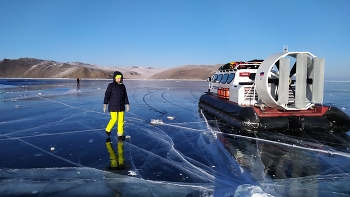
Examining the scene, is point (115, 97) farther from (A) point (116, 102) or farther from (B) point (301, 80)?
(B) point (301, 80)

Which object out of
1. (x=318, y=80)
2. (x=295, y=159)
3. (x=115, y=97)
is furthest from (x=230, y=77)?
(x=295, y=159)

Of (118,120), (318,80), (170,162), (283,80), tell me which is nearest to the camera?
(170,162)

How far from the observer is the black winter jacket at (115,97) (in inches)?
246

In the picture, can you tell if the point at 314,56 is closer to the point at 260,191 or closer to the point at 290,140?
the point at 290,140

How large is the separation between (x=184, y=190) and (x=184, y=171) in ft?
2.23

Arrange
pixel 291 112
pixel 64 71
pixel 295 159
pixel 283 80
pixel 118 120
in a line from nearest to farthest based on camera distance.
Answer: pixel 295 159 < pixel 118 120 < pixel 283 80 < pixel 291 112 < pixel 64 71

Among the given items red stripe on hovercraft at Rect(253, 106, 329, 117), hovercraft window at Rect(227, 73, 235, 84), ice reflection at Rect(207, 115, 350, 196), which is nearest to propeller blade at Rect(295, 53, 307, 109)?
red stripe on hovercraft at Rect(253, 106, 329, 117)

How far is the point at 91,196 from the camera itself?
323 cm

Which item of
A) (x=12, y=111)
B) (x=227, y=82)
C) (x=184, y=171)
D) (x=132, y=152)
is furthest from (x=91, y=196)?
(x=12, y=111)

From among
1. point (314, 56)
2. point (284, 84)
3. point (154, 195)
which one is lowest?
point (154, 195)

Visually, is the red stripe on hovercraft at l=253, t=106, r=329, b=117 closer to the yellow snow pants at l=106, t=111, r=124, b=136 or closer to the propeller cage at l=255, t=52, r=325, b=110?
the propeller cage at l=255, t=52, r=325, b=110

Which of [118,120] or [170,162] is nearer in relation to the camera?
[170,162]

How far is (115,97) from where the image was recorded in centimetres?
632

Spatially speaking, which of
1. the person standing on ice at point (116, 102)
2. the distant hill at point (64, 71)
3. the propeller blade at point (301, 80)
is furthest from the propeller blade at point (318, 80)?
the distant hill at point (64, 71)
